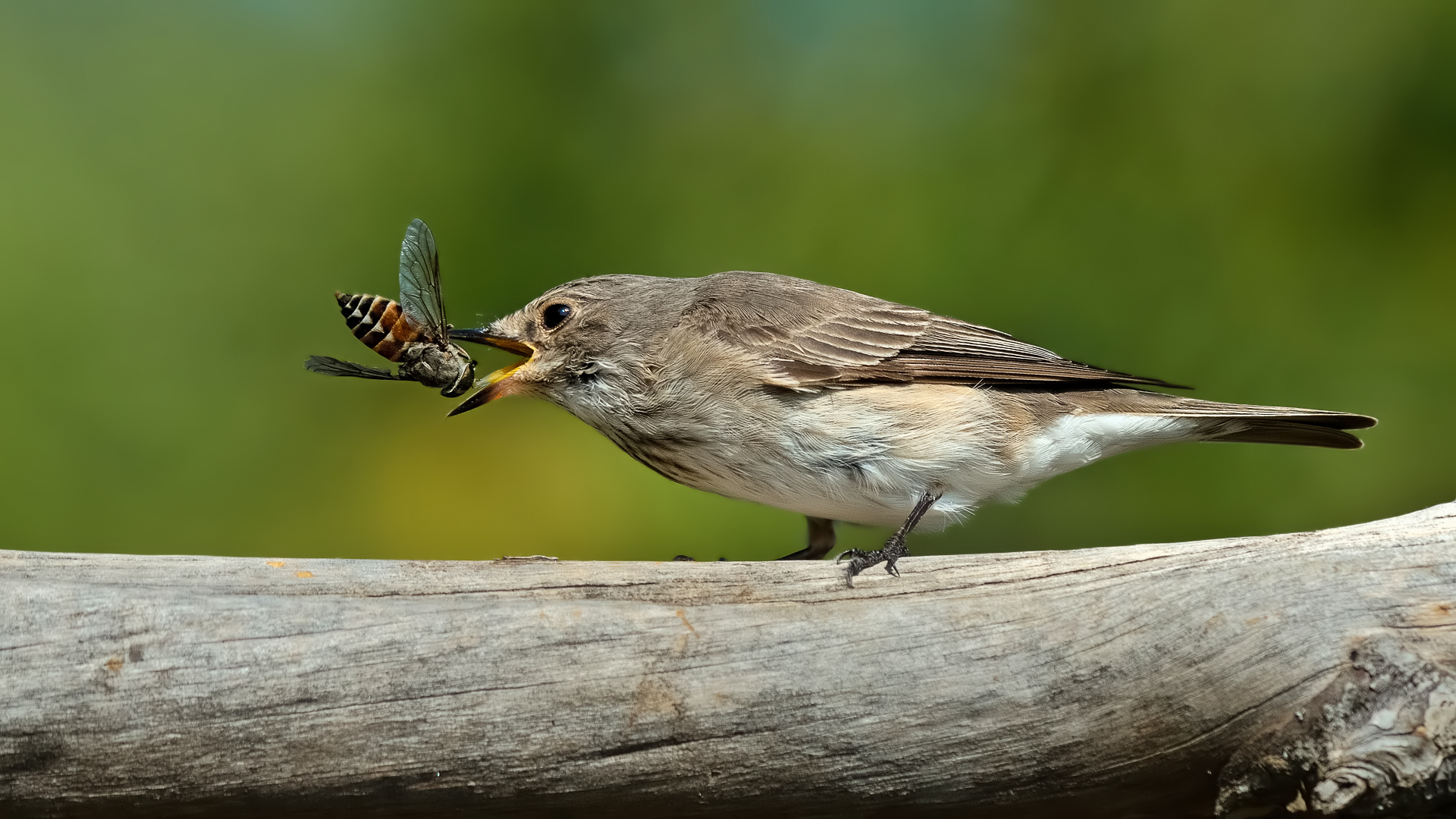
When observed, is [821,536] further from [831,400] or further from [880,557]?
[880,557]

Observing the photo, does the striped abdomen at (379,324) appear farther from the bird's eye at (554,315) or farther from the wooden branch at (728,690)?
the wooden branch at (728,690)

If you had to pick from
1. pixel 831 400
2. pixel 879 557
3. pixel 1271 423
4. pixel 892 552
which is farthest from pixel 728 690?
pixel 1271 423

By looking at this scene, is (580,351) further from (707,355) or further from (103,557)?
(103,557)

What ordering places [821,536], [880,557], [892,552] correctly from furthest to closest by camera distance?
[821,536]
[892,552]
[880,557]

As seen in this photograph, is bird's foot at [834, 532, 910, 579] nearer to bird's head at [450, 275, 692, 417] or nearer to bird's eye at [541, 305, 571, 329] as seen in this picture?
bird's head at [450, 275, 692, 417]

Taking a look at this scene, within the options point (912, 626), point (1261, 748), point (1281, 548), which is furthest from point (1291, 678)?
point (912, 626)

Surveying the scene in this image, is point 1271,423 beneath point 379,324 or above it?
beneath

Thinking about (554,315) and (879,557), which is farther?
(554,315)
